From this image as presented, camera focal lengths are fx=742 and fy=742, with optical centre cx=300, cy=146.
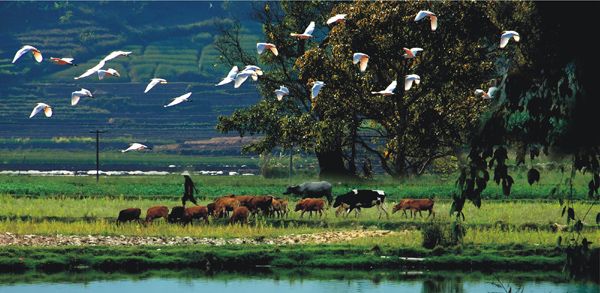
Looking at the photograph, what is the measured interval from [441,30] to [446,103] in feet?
12.2

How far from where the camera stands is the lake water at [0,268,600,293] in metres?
14.2

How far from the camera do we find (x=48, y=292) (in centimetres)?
1379

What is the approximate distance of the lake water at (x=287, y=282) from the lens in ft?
46.8

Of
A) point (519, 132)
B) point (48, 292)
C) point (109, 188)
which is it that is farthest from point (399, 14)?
point (519, 132)

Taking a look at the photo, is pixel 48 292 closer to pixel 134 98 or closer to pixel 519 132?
pixel 519 132

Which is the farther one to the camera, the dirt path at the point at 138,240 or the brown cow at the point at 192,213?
the brown cow at the point at 192,213

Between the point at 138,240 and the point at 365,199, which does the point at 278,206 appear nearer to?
the point at 365,199

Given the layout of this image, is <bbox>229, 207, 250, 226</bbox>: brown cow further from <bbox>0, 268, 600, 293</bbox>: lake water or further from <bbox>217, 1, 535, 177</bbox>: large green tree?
<bbox>217, 1, 535, 177</bbox>: large green tree

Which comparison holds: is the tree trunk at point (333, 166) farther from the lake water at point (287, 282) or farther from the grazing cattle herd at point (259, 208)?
the lake water at point (287, 282)

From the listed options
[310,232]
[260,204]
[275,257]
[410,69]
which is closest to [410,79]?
[260,204]

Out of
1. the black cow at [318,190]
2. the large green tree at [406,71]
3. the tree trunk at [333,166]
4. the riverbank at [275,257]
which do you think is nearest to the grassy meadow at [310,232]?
the riverbank at [275,257]

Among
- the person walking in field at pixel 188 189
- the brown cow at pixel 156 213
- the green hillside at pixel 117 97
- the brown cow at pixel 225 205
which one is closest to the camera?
the brown cow at pixel 156 213

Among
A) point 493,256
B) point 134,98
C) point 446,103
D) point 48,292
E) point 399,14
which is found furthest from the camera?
point 134,98

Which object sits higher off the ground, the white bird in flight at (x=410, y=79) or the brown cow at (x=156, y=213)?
the white bird in flight at (x=410, y=79)
